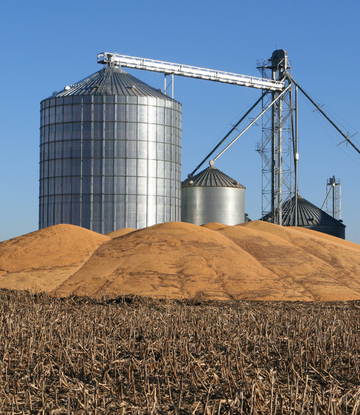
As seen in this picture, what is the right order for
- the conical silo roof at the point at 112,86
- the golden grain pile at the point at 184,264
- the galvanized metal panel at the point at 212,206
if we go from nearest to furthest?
the golden grain pile at the point at 184,264 → the conical silo roof at the point at 112,86 → the galvanized metal panel at the point at 212,206

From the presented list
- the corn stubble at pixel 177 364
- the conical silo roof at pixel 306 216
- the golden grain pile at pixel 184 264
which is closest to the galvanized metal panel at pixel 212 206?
→ the conical silo roof at pixel 306 216

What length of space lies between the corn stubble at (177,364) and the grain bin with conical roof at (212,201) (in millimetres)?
34866

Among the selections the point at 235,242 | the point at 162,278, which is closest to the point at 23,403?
the point at 162,278

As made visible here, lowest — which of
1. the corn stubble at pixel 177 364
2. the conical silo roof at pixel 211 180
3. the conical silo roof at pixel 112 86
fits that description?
the corn stubble at pixel 177 364

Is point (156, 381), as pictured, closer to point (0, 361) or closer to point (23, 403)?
point (23, 403)

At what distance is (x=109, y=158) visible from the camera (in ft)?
138

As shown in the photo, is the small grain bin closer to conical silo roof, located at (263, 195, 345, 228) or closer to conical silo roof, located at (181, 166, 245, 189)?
conical silo roof, located at (263, 195, 345, 228)

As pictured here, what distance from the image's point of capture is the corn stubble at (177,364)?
723 cm

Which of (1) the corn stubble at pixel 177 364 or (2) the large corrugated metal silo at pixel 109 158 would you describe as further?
(2) the large corrugated metal silo at pixel 109 158

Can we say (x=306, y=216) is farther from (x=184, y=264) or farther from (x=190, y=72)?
(x=184, y=264)

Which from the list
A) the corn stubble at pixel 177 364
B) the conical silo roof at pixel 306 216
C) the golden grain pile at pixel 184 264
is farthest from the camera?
the conical silo roof at pixel 306 216

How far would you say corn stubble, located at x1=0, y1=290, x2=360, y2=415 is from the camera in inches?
285

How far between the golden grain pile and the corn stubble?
693 cm

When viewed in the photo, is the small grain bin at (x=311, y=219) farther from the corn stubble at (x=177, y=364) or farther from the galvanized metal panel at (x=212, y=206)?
the corn stubble at (x=177, y=364)
